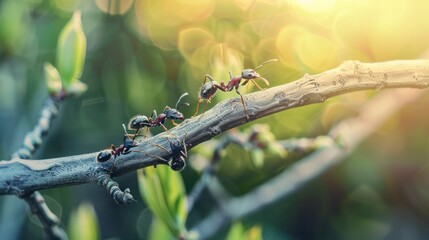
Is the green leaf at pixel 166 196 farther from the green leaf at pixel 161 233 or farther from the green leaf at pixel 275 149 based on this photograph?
the green leaf at pixel 275 149

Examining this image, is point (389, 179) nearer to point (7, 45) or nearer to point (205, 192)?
point (205, 192)

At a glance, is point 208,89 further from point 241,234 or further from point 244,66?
point 244,66

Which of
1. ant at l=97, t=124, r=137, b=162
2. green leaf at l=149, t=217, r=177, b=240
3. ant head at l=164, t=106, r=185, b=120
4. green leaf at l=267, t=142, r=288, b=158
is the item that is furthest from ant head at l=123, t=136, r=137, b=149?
green leaf at l=267, t=142, r=288, b=158

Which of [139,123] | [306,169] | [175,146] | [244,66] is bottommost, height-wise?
[175,146]

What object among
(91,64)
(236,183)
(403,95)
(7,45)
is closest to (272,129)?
(236,183)

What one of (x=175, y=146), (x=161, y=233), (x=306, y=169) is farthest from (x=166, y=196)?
(x=306, y=169)

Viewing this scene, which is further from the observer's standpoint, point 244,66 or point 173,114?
point 244,66

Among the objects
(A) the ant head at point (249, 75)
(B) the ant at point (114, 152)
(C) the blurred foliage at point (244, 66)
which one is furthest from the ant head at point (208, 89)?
(C) the blurred foliage at point (244, 66)
